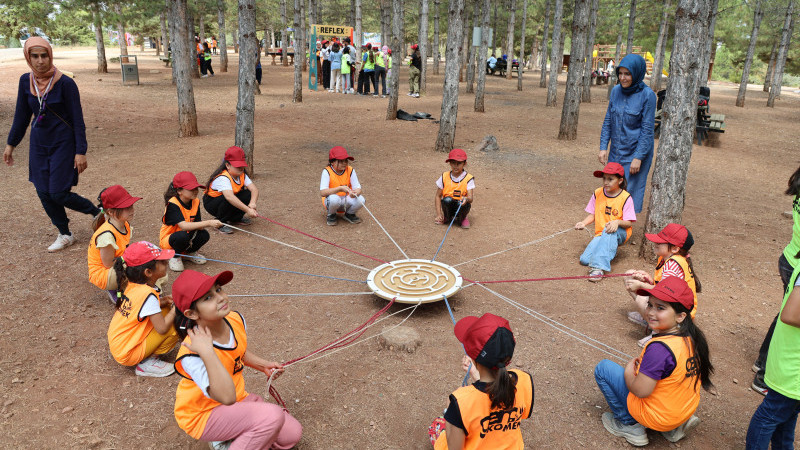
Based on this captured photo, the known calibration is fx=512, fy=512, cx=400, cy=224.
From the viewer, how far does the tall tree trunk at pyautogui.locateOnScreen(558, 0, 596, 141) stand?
10984 mm

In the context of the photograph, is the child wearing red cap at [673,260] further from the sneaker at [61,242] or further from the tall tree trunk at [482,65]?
the tall tree trunk at [482,65]

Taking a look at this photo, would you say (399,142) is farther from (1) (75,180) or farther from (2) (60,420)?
(2) (60,420)

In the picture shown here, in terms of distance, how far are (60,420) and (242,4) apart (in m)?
6.39

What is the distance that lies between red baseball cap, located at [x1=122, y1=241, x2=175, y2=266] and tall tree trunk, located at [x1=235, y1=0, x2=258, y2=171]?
450 centimetres

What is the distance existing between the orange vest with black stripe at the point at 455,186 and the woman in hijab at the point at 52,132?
149 inches

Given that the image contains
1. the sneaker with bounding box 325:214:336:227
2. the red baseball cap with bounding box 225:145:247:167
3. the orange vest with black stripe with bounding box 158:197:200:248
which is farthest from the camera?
the sneaker with bounding box 325:214:336:227

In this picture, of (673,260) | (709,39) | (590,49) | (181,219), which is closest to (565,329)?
(673,260)

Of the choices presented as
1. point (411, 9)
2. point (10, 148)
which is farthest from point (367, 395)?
point (411, 9)

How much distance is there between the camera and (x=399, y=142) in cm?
1091

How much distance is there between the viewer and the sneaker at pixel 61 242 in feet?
16.8

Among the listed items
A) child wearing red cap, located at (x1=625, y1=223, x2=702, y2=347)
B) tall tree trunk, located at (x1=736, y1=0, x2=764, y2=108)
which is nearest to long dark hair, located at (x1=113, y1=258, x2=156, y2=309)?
child wearing red cap, located at (x1=625, y1=223, x2=702, y2=347)

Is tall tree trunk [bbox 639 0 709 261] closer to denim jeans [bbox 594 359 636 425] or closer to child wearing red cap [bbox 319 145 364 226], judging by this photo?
denim jeans [bbox 594 359 636 425]

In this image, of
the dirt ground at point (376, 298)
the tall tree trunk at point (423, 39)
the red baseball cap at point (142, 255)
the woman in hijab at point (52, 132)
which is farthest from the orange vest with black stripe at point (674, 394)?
the tall tree trunk at point (423, 39)

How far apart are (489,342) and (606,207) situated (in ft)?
11.2
